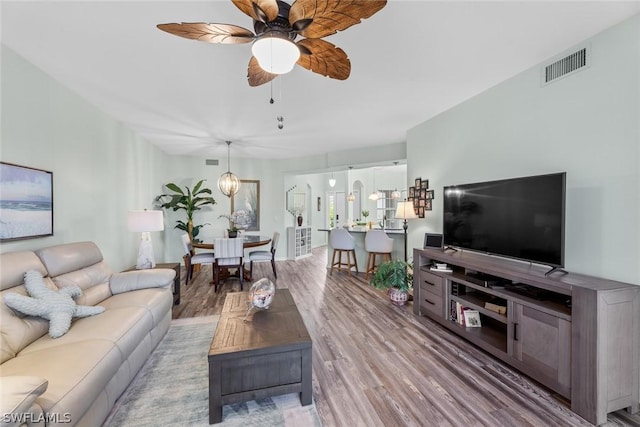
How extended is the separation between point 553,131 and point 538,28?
88cm

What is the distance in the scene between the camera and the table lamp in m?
3.33

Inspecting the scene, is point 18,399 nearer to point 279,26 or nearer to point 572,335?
point 279,26

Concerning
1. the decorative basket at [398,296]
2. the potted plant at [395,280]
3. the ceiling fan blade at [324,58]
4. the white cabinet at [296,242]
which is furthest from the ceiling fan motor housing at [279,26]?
the white cabinet at [296,242]

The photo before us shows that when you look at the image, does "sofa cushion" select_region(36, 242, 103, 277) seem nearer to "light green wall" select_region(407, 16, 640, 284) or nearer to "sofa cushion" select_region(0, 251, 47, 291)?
"sofa cushion" select_region(0, 251, 47, 291)

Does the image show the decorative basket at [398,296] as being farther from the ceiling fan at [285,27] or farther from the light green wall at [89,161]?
the ceiling fan at [285,27]

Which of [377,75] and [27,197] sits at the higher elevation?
[377,75]

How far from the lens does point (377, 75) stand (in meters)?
2.66

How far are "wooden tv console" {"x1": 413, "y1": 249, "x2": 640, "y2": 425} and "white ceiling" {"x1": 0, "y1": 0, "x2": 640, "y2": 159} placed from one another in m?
1.88

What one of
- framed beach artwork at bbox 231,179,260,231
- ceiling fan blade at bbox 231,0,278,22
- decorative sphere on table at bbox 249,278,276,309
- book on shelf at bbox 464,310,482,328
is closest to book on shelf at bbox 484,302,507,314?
book on shelf at bbox 464,310,482,328

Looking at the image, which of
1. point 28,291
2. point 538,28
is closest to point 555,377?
point 538,28

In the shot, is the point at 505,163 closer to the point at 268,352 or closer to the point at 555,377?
the point at 555,377

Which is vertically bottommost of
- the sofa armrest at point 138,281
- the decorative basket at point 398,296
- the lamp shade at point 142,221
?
the decorative basket at point 398,296

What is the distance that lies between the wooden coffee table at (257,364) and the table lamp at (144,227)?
6.63ft

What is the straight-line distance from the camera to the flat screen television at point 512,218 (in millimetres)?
2076
